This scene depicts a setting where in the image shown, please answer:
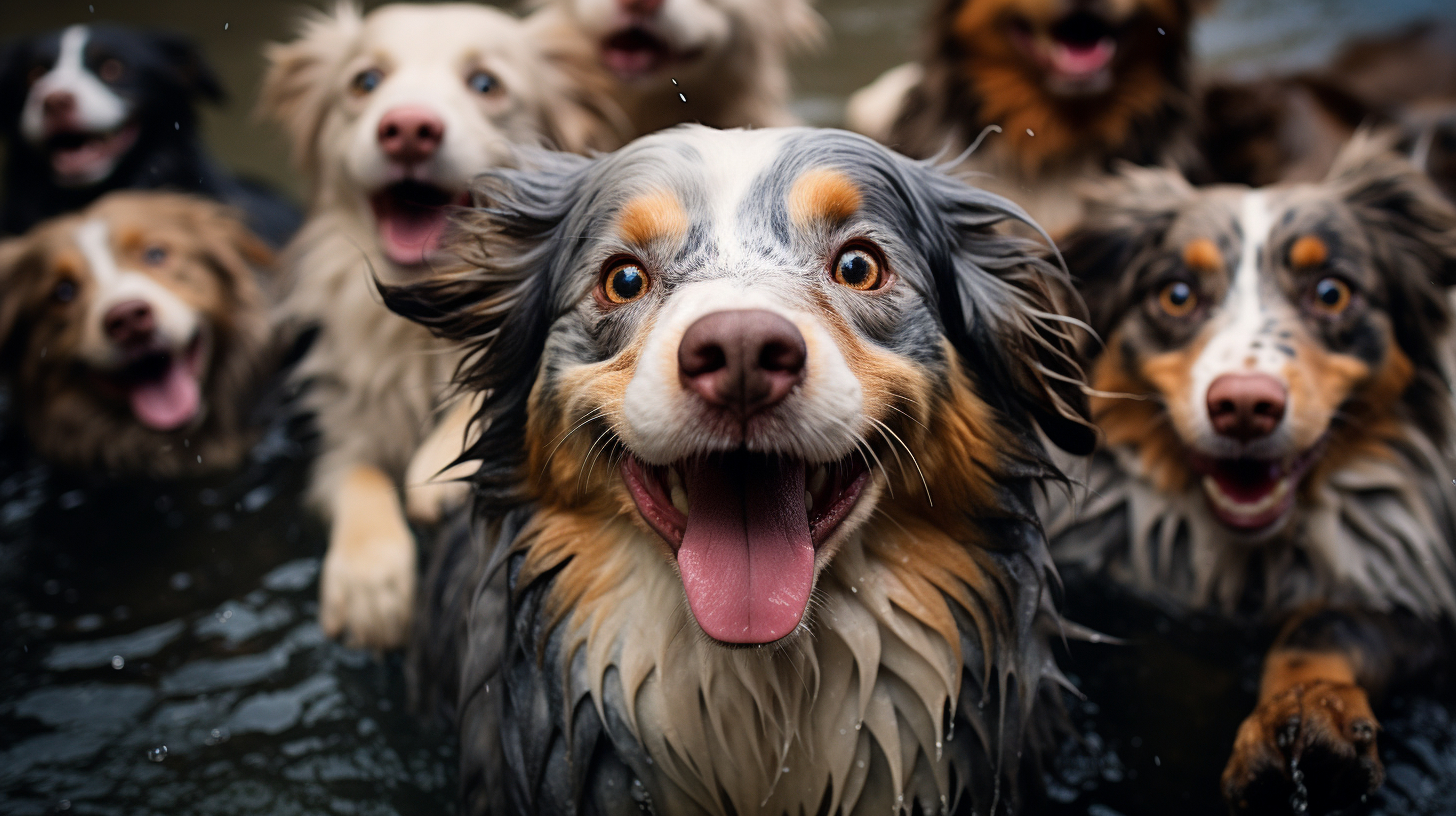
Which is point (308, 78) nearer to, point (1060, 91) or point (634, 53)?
point (634, 53)

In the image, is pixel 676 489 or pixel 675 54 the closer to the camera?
pixel 676 489

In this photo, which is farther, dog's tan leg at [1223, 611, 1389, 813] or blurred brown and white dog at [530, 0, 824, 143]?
blurred brown and white dog at [530, 0, 824, 143]

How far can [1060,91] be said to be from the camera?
4156mm

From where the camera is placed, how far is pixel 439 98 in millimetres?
3508

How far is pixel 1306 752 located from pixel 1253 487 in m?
0.78

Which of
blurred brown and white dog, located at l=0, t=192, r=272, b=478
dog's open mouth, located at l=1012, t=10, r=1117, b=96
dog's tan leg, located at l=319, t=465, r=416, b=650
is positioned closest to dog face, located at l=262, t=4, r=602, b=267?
blurred brown and white dog, located at l=0, t=192, r=272, b=478

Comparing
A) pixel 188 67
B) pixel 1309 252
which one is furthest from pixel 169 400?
pixel 1309 252

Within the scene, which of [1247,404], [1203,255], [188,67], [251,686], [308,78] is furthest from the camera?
[188,67]

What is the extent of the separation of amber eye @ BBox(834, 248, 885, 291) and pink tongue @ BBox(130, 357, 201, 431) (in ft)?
9.67

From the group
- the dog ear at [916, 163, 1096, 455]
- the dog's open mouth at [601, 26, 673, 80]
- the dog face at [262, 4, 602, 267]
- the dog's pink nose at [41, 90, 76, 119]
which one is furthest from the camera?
the dog's pink nose at [41, 90, 76, 119]

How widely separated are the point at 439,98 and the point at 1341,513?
275cm

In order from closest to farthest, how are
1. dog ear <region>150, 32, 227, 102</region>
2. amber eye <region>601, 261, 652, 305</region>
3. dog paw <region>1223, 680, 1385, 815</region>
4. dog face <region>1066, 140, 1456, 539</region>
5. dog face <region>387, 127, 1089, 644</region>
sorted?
1. dog face <region>387, 127, 1089, 644</region>
2. amber eye <region>601, 261, 652, 305</region>
3. dog paw <region>1223, 680, 1385, 815</region>
4. dog face <region>1066, 140, 1456, 539</region>
5. dog ear <region>150, 32, 227, 102</region>

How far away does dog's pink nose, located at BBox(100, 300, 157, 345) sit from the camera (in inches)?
158

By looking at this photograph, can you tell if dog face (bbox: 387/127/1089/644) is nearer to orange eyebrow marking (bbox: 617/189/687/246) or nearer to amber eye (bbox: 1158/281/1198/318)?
orange eyebrow marking (bbox: 617/189/687/246)
